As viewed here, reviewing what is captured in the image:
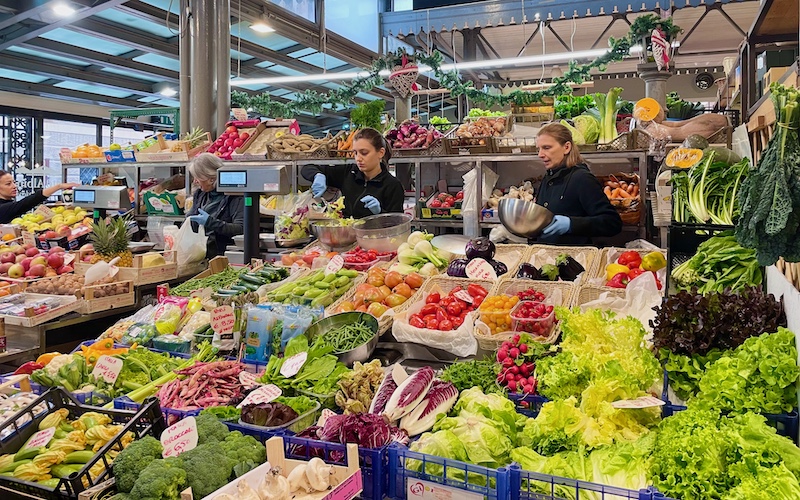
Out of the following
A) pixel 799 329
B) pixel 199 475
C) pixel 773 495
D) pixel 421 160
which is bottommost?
pixel 199 475

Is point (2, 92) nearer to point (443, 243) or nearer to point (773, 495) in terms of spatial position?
point (443, 243)

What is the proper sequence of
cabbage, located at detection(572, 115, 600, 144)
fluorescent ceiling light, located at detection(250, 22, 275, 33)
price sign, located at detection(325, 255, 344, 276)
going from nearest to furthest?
price sign, located at detection(325, 255, 344, 276) → cabbage, located at detection(572, 115, 600, 144) → fluorescent ceiling light, located at detection(250, 22, 275, 33)

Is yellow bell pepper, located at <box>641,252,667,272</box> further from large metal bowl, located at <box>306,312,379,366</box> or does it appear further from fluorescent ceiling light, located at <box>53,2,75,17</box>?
fluorescent ceiling light, located at <box>53,2,75,17</box>

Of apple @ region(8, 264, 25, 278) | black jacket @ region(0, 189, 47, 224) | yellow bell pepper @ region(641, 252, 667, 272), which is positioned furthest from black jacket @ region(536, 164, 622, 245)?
black jacket @ region(0, 189, 47, 224)

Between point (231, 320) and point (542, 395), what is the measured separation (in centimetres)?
163

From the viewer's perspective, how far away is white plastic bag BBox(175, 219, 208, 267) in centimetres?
532

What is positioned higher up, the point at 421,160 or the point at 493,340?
the point at 421,160

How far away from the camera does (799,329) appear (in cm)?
183

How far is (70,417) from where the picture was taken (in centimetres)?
235

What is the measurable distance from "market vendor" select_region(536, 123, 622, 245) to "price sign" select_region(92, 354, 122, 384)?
2.77m

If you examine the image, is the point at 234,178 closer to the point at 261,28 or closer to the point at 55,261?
the point at 55,261

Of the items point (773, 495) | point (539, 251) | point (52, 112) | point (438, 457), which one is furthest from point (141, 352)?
point (52, 112)

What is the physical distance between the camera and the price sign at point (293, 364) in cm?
252

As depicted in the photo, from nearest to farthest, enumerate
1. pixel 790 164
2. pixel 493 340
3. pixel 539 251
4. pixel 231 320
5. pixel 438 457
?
pixel 790 164, pixel 438 457, pixel 493 340, pixel 231 320, pixel 539 251
